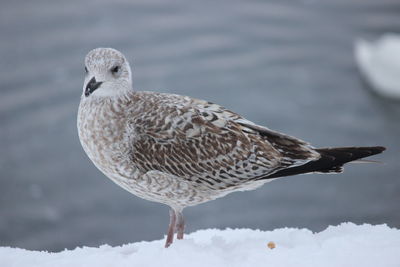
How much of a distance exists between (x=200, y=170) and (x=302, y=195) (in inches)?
385

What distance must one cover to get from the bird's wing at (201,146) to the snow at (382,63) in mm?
11882

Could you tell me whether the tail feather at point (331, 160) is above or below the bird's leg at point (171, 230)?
above

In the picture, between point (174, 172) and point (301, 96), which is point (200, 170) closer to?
point (174, 172)

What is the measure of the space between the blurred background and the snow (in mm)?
386

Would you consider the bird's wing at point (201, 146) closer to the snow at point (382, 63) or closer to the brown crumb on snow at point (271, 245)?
the brown crumb on snow at point (271, 245)

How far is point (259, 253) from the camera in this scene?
576cm

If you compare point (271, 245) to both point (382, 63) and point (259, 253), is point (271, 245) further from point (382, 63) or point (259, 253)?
point (382, 63)

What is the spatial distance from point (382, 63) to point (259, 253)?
1334cm

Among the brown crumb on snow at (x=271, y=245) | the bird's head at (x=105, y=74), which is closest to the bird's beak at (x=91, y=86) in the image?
the bird's head at (x=105, y=74)

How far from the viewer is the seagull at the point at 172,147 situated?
6.27 meters

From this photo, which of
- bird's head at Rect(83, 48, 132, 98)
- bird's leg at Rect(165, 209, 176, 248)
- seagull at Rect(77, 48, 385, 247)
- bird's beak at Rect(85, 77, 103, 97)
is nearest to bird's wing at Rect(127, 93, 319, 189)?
seagull at Rect(77, 48, 385, 247)

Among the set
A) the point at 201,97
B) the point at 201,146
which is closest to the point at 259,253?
the point at 201,146

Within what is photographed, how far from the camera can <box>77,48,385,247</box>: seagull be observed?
627 cm

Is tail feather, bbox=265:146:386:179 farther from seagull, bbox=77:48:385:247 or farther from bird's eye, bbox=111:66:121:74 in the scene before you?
bird's eye, bbox=111:66:121:74
